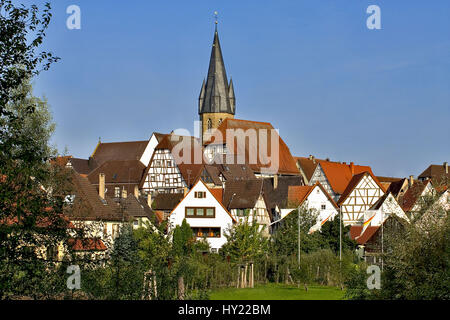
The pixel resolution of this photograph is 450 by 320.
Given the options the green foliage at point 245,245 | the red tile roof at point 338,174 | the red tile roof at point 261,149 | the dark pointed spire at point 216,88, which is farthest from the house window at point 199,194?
the dark pointed spire at point 216,88

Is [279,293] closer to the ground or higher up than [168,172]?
closer to the ground

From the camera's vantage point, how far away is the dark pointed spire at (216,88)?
127062mm

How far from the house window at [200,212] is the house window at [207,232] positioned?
3.07 feet

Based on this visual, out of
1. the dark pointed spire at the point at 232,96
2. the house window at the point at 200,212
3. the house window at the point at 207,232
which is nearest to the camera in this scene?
the house window at the point at 207,232

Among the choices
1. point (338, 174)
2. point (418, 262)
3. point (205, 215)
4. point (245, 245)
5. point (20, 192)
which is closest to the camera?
point (20, 192)

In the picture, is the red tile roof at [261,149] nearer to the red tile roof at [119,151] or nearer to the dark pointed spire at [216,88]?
the red tile roof at [119,151]

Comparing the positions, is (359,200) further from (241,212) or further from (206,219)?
(206,219)

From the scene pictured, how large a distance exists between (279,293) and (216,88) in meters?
92.2

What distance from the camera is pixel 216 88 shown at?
127 m

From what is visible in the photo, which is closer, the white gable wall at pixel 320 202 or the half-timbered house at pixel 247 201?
the half-timbered house at pixel 247 201

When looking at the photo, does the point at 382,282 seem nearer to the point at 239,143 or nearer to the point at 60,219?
the point at 60,219

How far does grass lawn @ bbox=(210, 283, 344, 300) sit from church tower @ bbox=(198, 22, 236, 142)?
3434 inches

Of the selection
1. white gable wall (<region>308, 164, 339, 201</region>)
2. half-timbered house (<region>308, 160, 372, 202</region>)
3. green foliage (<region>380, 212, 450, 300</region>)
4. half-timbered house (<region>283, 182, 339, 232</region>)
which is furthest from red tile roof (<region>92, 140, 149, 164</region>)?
green foliage (<region>380, 212, 450, 300</region>)

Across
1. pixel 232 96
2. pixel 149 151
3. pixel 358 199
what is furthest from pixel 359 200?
pixel 232 96
